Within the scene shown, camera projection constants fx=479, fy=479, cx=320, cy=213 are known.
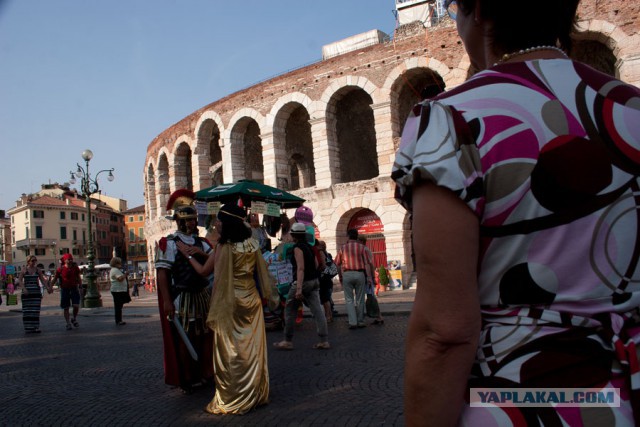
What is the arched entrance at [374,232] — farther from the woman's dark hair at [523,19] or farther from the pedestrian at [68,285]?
the woman's dark hair at [523,19]

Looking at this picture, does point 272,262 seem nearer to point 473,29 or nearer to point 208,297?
point 208,297

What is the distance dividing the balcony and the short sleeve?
8822 cm

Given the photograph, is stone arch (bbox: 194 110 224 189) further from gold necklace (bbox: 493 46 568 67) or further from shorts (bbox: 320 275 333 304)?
gold necklace (bbox: 493 46 568 67)

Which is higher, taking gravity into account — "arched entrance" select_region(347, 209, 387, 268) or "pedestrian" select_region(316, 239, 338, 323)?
"arched entrance" select_region(347, 209, 387, 268)

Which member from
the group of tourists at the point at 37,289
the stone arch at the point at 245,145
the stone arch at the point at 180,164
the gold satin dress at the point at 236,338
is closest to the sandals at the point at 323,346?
the gold satin dress at the point at 236,338

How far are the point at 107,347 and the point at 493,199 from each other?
9789mm

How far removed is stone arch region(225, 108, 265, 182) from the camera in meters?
24.2

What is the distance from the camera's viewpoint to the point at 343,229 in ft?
70.4

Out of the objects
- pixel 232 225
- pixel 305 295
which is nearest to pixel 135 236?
pixel 305 295

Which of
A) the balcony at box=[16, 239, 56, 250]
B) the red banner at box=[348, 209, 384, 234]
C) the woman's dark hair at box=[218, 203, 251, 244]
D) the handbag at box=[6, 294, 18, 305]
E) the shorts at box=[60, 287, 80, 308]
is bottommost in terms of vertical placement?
the handbag at box=[6, 294, 18, 305]

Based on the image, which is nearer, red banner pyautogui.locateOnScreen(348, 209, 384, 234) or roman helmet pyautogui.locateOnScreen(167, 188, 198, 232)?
roman helmet pyautogui.locateOnScreen(167, 188, 198, 232)

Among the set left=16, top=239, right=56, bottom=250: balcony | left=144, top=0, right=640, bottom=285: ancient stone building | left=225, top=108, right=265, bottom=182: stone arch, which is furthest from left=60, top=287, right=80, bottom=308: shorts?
left=16, top=239, right=56, bottom=250: balcony

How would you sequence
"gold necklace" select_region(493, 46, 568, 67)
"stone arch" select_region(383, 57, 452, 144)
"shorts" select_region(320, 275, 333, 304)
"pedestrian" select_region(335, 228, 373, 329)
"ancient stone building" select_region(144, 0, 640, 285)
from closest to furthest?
"gold necklace" select_region(493, 46, 568, 67), "pedestrian" select_region(335, 228, 373, 329), "shorts" select_region(320, 275, 333, 304), "ancient stone building" select_region(144, 0, 640, 285), "stone arch" select_region(383, 57, 452, 144)

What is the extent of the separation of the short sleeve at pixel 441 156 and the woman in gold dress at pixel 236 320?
13.5 ft
